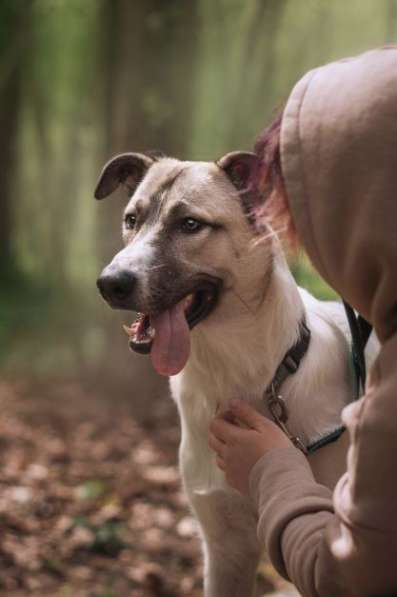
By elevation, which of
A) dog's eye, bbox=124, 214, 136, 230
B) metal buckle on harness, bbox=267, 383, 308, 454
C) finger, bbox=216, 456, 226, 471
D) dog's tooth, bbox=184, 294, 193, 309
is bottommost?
finger, bbox=216, 456, 226, 471

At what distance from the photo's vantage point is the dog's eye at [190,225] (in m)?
2.46

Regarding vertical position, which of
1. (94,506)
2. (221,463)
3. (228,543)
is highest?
(221,463)

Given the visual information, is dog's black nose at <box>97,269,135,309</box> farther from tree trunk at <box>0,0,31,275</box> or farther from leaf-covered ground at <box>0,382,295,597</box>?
tree trunk at <box>0,0,31,275</box>

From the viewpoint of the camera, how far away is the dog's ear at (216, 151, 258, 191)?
2477 mm

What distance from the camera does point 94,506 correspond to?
166 inches

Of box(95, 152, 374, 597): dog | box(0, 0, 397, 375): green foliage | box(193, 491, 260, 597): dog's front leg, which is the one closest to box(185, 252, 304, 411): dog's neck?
box(95, 152, 374, 597): dog

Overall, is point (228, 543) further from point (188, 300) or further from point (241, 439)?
point (188, 300)

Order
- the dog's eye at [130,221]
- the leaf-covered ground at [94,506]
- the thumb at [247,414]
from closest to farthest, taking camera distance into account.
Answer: the thumb at [247,414]
the dog's eye at [130,221]
the leaf-covered ground at [94,506]

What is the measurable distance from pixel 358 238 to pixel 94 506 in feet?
10.6

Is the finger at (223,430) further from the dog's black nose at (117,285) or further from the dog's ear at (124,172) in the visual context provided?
the dog's ear at (124,172)

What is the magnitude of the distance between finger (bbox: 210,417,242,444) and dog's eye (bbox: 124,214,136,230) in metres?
0.72

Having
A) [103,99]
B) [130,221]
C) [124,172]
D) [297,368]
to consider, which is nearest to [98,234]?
[103,99]

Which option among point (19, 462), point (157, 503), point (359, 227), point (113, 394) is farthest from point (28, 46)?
point (359, 227)

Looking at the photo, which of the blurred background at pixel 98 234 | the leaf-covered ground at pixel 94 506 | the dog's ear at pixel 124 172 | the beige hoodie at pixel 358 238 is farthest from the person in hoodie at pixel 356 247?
the leaf-covered ground at pixel 94 506
